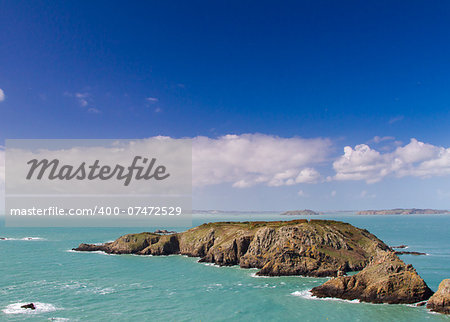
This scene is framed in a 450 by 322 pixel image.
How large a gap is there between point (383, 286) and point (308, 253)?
27.2 metres

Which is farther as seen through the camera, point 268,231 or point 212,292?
point 268,231

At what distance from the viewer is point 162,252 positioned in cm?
11719

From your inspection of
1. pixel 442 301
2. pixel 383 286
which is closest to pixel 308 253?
pixel 383 286

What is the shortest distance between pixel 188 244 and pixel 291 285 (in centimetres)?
5783

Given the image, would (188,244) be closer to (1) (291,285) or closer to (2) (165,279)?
(2) (165,279)

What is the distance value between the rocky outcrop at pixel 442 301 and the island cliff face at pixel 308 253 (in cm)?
359

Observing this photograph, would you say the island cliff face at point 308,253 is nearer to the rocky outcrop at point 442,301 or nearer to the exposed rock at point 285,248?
the exposed rock at point 285,248

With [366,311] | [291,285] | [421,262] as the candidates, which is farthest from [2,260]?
[421,262]

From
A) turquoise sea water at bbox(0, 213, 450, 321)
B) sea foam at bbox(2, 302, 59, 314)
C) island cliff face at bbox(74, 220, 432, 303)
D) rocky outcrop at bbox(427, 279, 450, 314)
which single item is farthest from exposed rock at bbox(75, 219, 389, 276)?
sea foam at bbox(2, 302, 59, 314)

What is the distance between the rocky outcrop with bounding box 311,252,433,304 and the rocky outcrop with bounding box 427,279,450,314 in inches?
141

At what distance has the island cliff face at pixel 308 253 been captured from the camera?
5778cm

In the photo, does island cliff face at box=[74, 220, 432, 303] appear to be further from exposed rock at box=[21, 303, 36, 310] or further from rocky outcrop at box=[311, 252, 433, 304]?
exposed rock at box=[21, 303, 36, 310]

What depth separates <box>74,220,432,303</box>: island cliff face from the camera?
57.8m

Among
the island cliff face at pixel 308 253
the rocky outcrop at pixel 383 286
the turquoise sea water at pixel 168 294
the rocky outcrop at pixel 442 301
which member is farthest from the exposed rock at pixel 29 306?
the rocky outcrop at pixel 442 301
